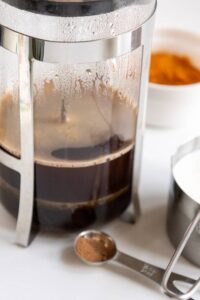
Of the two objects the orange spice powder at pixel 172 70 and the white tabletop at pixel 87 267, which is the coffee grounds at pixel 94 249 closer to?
the white tabletop at pixel 87 267

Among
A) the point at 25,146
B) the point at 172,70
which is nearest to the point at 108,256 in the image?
the point at 25,146

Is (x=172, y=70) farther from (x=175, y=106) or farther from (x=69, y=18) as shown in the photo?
(x=69, y=18)

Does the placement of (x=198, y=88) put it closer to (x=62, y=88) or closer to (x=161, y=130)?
(x=161, y=130)

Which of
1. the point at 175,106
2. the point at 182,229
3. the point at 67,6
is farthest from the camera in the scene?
the point at 175,106

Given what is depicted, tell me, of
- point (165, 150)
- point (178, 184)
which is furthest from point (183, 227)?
point (165, 150)

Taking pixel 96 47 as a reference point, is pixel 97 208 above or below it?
below

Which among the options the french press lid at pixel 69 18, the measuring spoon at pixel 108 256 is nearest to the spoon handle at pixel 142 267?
the measuring spoon at pixel 108 256
